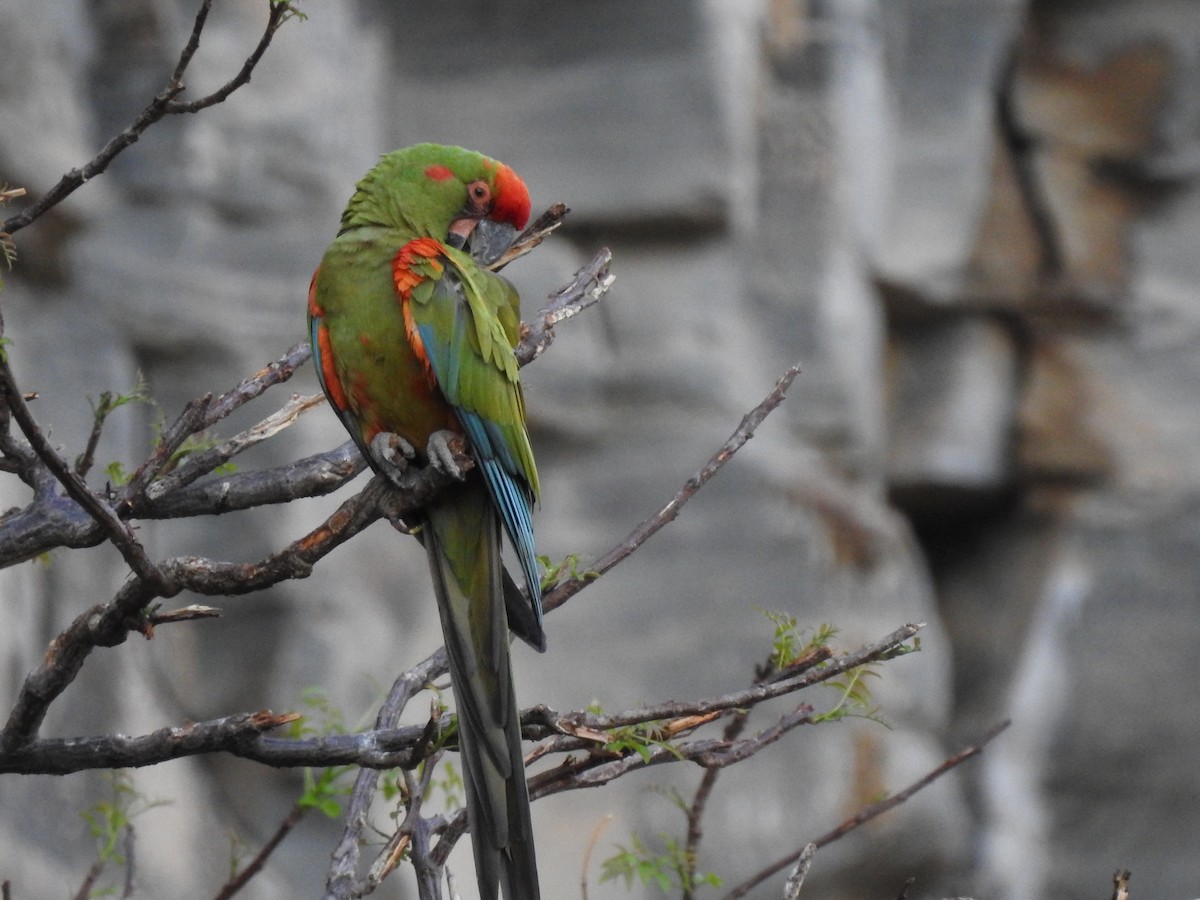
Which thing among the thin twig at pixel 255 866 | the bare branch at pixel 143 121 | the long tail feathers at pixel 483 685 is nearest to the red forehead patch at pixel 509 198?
the long tail feathers at pixel 483 685

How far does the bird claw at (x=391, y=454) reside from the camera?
1.77 metres

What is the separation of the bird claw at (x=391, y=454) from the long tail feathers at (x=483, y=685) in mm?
68

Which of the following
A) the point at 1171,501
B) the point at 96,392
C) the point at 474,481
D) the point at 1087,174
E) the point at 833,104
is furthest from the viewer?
the point at 1087,174

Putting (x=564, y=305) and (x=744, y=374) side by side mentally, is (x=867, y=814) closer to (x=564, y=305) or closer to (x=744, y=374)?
(x=564, y=305)

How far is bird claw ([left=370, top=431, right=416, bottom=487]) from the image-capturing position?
1.77 metres

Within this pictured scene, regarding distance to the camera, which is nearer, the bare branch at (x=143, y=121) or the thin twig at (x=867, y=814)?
the bare branch at (x=143, y=121)

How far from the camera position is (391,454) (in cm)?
179

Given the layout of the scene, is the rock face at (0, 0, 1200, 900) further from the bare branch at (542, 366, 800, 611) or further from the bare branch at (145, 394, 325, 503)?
the bare branch at (542, 366, 800, 611)

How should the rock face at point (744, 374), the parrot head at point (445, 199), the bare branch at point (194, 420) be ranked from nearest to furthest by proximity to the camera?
the bare branch at point (194, 420) → the parrot head at point (445, 199) → the rock face at point (744, 374)

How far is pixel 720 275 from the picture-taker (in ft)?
16.7

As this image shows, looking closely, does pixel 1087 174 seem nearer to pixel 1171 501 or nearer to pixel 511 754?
pixel 1171 501

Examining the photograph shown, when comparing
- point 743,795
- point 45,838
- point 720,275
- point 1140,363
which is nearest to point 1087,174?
point 1140,363

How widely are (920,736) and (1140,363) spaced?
1.81m

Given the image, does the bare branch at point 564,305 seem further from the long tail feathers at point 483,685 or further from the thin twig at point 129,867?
the thin twig at point 129,867
